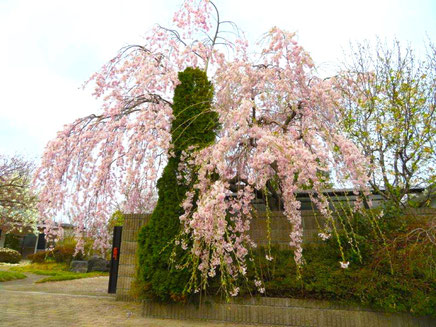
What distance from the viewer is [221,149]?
4285mm

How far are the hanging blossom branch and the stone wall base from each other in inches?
16.6

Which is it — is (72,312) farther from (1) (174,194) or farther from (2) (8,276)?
(2) (8,276)

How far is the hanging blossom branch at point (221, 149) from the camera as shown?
4.25 meters

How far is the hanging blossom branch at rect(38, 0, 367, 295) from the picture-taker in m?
4.25

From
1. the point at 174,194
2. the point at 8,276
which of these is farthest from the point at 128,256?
the point at 8,276

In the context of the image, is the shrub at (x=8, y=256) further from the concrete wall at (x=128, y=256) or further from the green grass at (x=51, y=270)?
the concrete wall at (x=128, y=256)

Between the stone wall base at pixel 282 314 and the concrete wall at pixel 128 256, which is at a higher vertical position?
the concrete wall at pixel 128 256

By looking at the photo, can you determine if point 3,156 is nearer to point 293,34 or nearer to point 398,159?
point 293,34

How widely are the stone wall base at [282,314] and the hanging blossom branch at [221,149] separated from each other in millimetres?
421

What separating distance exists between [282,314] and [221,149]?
2729 mm

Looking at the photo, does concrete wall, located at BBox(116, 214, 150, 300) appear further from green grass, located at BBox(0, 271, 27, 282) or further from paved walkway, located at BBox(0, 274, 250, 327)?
green grass, located at BBox(0, 271, 27, 282)

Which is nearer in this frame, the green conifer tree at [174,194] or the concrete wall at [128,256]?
the green conifer tree at [174,194]

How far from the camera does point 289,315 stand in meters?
4.70

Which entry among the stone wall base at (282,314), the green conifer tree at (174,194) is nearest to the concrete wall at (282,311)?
the stone wall base at (282,314)
